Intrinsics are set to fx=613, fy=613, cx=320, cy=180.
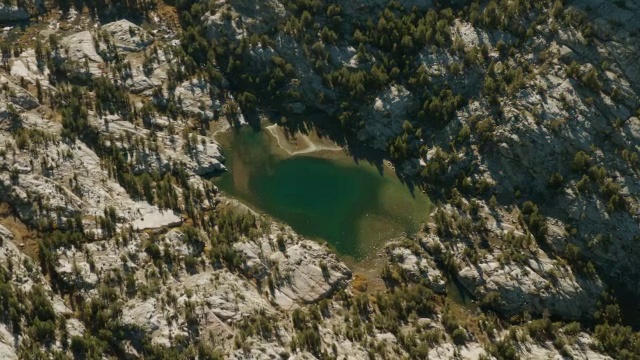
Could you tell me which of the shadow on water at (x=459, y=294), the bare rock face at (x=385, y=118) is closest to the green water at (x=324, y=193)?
the bare rock face at (x=385, y=118)

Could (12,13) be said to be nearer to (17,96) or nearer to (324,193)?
Answer: (17,96)

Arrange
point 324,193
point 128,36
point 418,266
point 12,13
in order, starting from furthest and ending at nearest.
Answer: point 12,13 < point 128,36 < point 324,193 < point 418,266

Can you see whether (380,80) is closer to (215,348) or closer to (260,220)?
(260,220)

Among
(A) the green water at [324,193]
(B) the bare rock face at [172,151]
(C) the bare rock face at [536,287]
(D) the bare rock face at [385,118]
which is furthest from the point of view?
(D) the bare rock face at [385,118]

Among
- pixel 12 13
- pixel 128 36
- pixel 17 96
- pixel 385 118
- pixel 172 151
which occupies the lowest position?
pixel 172 151

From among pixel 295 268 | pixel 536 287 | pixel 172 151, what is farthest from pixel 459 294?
pixel 172 151

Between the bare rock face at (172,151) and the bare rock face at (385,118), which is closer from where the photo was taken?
the bare rock face at (172,151)

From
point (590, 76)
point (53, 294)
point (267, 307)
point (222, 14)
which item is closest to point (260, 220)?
point (267, 307)

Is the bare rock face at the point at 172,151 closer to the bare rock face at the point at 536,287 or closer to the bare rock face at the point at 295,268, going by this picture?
A: the bare rock face at the point at 295,268

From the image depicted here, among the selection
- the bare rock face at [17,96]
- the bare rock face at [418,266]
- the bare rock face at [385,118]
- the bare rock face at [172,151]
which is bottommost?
the bare rock face at [418,266]
